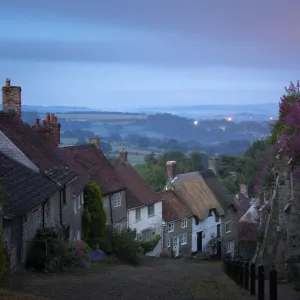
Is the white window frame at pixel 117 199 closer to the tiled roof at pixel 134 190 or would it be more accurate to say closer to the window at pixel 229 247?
the tiled roof at pixel 134 190

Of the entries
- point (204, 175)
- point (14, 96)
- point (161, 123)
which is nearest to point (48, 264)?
point (14, 96)

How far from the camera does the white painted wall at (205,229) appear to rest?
52.7m

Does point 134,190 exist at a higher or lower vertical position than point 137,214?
higher

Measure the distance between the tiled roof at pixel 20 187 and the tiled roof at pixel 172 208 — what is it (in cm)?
2527

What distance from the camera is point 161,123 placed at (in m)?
183

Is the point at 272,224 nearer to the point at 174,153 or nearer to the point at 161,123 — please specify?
the point at 174,153

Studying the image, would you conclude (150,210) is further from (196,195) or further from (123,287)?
(123,287)

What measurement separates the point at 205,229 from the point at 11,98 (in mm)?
27100

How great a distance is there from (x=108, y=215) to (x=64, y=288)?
23.2 meters

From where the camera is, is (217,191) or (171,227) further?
(217,191)

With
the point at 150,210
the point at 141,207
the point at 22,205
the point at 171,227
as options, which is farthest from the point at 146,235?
the point at 22,205

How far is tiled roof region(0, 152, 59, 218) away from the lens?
1984 cm

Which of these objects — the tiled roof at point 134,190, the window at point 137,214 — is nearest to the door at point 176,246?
the tiled roof at point 134,190

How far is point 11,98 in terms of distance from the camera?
3145 centimetres
